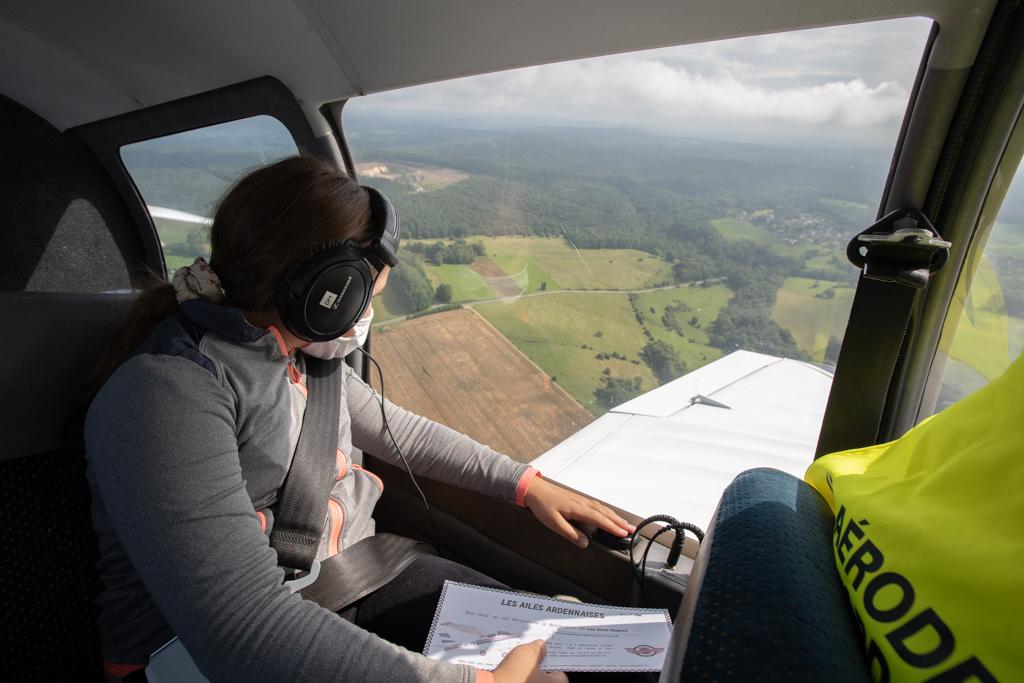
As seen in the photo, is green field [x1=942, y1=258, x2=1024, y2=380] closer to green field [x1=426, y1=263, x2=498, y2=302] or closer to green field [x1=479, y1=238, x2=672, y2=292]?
green field [x1=479, y1=238, x2=672, y2=292]

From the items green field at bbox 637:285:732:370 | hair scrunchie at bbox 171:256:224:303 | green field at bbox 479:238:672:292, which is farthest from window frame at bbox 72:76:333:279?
green field at bbox 637:285:732:370

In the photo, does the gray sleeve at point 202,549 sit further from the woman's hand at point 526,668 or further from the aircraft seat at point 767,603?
the aircraft seat at point 767,603

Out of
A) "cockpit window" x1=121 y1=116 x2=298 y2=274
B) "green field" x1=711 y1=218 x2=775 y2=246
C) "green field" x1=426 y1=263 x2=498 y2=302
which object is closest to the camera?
"green field" x1=711 y1=218 x2=775 y2=246

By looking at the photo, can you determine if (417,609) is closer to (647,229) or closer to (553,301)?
(553,301)

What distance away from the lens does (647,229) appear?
1.66 m

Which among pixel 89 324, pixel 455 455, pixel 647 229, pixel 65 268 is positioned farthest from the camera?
pixel 65 268

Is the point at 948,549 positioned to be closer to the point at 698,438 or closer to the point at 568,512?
the point at 568,512

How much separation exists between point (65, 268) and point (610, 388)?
271cm

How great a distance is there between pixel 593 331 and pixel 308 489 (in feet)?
3.24

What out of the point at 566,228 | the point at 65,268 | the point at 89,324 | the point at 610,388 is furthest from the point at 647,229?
the point at 65,268

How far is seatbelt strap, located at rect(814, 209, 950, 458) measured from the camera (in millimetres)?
1067

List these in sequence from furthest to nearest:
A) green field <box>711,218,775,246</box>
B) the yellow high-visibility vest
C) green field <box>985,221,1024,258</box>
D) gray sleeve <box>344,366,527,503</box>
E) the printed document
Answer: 1. gray sleeve <box>344,366,527,503</box>
2. green field <box>711,218,775,246</box>
3. the printed document
4. green field <box>985,221,1024,258</box>
5. the yellow high-visibility vest

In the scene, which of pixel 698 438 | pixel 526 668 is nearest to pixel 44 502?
pixel 526 668

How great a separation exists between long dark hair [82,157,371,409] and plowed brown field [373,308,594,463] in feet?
3.14
